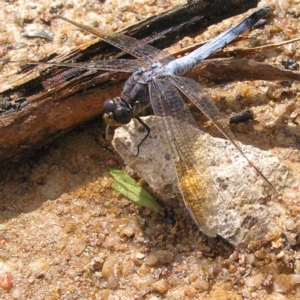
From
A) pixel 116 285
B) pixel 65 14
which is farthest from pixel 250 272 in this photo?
pixel 65 14

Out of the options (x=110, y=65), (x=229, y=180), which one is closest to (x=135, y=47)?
(x=110, y=65)

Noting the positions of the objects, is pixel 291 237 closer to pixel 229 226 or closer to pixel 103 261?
pixel 229 226

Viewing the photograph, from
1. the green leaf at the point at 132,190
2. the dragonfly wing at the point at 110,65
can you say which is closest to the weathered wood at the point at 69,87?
the dragonfly wing at the point at 110,65

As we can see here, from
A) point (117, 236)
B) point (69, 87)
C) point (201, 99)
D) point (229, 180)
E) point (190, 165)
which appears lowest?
point (117, 236)

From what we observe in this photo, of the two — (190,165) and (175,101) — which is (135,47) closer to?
(175,101)

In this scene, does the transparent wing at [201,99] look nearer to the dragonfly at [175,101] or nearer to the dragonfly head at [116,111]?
the dragonfly at [175,101]

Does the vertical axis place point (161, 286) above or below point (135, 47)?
below

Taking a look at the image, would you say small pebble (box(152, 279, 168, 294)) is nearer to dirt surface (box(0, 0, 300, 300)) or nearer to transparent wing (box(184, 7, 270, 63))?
dirt surface (box(0, 0, 300, 300))
